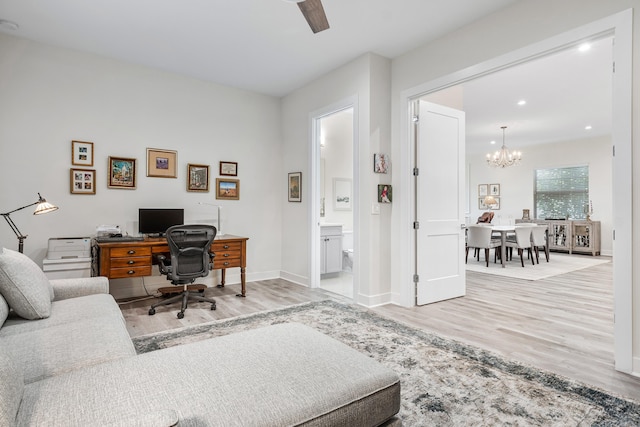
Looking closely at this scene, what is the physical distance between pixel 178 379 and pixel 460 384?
5.69ft

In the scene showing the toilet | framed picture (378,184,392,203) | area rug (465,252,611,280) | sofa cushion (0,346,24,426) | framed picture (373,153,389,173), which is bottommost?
area rug (465,252,611,280)

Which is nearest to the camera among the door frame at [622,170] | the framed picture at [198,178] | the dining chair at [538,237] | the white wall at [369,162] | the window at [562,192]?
the door frame at [622,170]

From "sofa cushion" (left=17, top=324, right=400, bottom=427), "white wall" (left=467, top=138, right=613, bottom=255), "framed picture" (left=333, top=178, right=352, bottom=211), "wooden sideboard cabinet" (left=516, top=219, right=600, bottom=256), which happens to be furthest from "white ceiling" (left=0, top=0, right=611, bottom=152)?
"wooden sideboard cabinet" (left=516, top=219, right=600, bottom=256)

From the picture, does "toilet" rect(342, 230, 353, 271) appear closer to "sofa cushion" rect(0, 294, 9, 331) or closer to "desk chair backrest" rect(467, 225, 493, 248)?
"desk chair backrest" rect(467, 225, 493, 248)

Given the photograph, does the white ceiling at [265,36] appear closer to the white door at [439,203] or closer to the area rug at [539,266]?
the white door at [439,203]

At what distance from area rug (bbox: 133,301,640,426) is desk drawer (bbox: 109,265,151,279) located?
98 cm

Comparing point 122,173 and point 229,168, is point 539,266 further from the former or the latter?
point 122,173

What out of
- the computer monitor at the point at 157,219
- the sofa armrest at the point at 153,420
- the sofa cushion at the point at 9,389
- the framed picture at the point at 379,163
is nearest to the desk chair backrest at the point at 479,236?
the framed picture at the point at 379,163

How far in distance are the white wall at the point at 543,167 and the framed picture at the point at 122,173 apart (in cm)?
967

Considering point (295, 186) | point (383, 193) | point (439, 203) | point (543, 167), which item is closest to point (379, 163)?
point (383, 193)

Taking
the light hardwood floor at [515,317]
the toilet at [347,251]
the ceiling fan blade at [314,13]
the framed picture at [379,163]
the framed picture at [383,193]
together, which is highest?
the ceiling fan blade at [314,13]

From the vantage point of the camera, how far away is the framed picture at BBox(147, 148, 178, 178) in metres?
4.42

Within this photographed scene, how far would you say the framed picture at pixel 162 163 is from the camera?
4.42 metres

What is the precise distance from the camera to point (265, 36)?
3.57 metres
